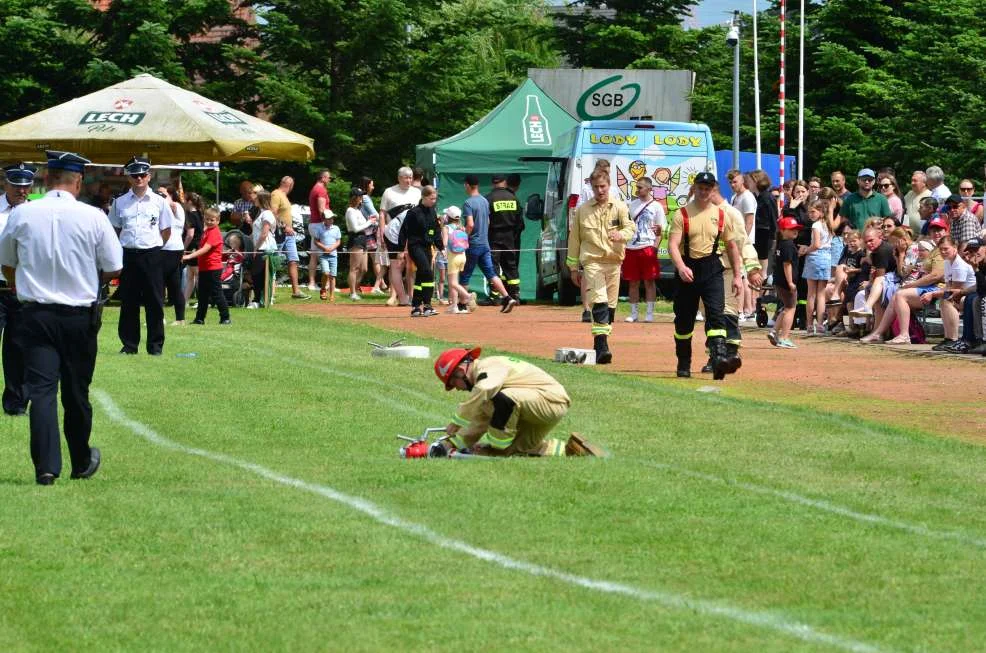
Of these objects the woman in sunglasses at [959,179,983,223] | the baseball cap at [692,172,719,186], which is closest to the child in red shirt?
the baseball cap at [692,172,719,186]

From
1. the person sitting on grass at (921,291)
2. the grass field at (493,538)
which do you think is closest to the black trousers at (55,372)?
the grass field at (493,538)

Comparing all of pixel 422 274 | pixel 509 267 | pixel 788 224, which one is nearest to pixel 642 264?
pixel 422 274

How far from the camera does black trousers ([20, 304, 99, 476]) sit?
34.3 ft

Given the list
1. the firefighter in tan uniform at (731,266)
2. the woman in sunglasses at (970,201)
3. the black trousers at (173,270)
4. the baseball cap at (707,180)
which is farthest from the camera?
the woman in sunglasses at (970,201)

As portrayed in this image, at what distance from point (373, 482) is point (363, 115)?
31.4 meters

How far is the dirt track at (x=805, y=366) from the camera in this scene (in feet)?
51.2

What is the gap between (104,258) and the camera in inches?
425

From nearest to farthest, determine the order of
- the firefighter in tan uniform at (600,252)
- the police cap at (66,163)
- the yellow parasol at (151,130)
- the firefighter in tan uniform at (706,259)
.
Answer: the police cap at (66,163), the firefighter in tan uniform at (706,259), the firefighter in tan uniform at (600,252), the yellow parasol at (151,130)

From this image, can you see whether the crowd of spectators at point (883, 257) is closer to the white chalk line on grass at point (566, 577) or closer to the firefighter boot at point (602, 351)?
the firefighter boot at point (602, 351)

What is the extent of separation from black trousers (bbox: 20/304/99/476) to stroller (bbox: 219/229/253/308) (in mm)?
17202

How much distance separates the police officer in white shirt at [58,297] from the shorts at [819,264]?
14190 mm

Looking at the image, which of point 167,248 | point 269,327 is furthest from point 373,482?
point 269,327

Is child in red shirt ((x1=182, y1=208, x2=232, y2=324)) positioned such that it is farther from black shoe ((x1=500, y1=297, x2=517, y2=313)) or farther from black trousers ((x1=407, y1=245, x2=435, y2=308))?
black shoe ((x1=500, y1=297, x2=517, y2=313))

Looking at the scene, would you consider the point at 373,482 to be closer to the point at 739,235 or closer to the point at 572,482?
the point at 572,482
